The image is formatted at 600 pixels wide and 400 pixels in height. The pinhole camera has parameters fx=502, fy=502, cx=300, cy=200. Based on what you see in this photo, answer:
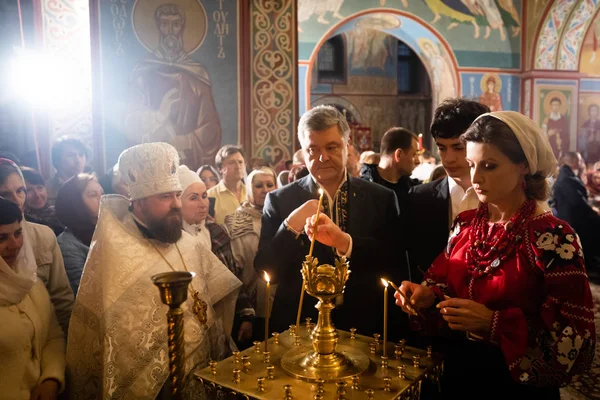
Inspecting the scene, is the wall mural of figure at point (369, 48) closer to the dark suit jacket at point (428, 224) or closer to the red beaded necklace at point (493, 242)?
the dark suit jacket at point (428, 224)

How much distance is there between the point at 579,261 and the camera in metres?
1.46

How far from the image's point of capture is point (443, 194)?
238 centimetres

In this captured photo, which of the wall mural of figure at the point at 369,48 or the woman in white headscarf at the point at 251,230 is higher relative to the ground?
the wall mural of figure at the point at 369,48

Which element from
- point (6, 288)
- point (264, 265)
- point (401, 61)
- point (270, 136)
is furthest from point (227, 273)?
point (401, 61)

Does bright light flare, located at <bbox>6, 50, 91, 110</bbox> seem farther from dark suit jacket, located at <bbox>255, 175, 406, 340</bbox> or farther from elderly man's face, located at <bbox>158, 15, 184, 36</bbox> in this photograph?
dark suit jacket, located at <bbox>255, 175, 406, 340</bbox>

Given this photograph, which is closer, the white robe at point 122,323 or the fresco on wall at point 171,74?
the white robe at point 122,323

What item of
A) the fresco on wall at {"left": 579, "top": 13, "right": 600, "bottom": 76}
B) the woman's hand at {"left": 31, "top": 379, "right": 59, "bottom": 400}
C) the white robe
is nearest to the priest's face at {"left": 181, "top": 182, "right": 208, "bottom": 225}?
the white robe

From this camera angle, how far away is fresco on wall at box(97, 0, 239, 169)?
5742mm

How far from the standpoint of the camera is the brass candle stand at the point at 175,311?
1105 mm

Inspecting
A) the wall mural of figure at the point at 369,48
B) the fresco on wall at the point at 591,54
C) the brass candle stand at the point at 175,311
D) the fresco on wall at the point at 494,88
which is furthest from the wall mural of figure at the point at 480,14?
the brass candle stand at the point at 175,311

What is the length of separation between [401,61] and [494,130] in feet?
64.3

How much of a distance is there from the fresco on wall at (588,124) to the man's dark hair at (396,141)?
10.8 meters

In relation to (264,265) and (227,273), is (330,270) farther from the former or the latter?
(227,273)

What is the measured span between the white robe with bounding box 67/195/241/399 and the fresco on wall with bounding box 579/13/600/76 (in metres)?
13.7
